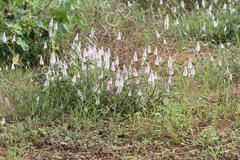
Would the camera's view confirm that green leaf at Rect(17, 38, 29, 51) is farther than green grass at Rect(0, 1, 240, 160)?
Yes

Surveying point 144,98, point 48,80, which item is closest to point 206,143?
point 144,98

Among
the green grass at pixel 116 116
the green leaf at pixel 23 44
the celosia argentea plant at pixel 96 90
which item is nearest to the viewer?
the green grass at pixel 116 116

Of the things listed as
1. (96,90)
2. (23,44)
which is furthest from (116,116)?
(23,44)

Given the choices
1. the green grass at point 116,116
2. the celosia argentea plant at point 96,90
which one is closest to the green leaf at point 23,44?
the green grass at point 116,116

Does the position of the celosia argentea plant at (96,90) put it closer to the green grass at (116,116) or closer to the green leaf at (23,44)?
the green grass at (116,116)

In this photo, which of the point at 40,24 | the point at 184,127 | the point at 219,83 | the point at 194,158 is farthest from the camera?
the point at 40,24

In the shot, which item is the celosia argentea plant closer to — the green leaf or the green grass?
the green grass

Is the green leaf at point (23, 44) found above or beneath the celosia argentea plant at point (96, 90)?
above

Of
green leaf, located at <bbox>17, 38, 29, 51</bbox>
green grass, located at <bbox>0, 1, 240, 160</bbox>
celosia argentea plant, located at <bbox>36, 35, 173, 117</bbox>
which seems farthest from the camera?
green leaf, located at <bbox>17, 38, 29, 51</bbox>

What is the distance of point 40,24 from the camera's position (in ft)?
14.4

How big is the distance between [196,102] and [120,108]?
2.49ft

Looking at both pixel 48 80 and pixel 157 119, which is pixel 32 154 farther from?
pixel 157 119

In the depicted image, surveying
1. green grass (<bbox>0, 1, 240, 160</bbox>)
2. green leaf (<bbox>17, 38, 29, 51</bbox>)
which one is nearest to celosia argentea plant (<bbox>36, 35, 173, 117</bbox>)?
green grass (<bbox>0, 1, 240, 160</bbox>)

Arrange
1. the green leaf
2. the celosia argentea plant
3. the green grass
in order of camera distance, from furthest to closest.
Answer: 1. the green leaf
2. the celosia argentea plant
3. the green grass
